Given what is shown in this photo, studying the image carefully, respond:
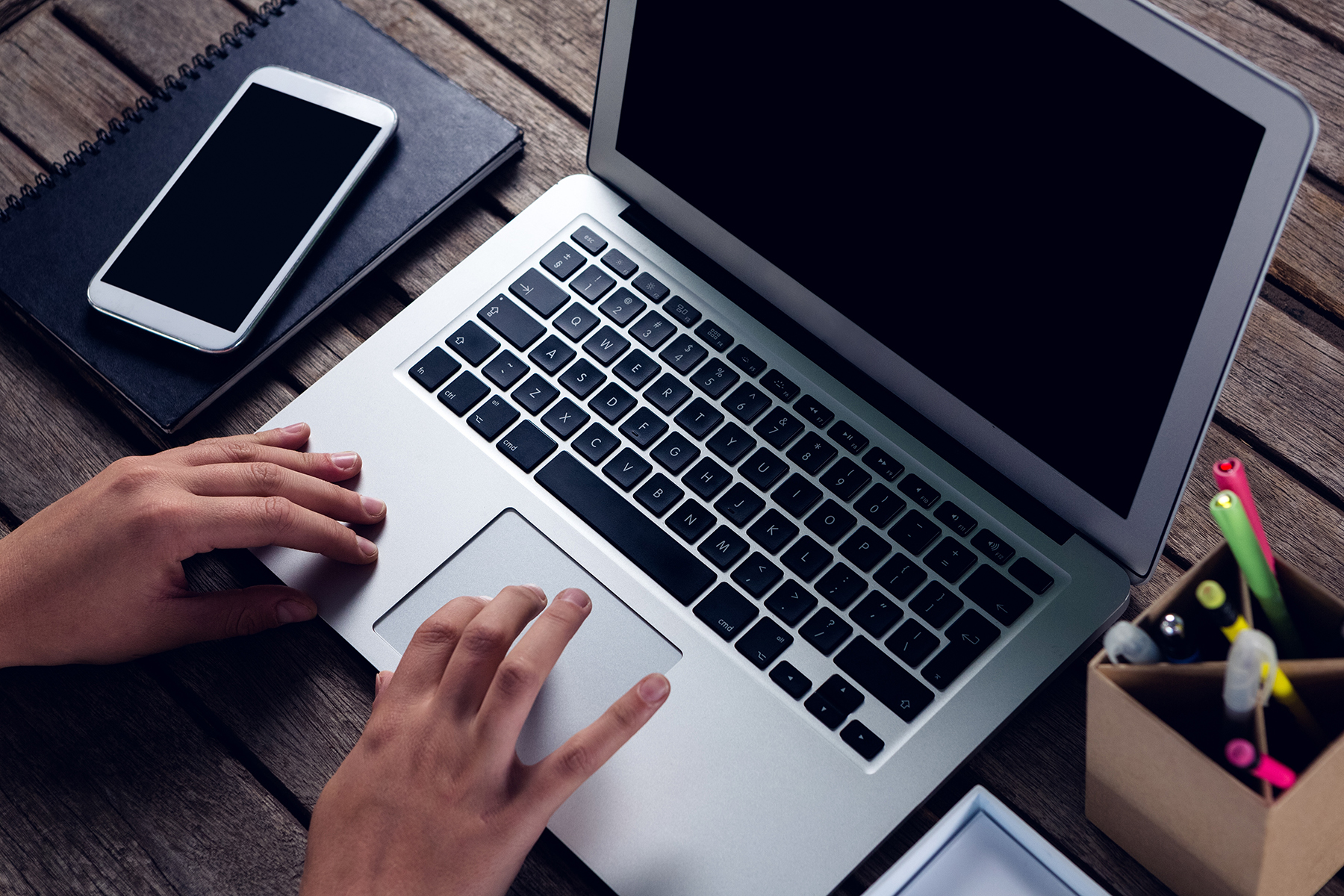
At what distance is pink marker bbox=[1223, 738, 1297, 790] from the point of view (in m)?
0.49

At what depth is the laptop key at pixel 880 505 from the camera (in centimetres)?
77

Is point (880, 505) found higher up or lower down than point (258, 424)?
higher up

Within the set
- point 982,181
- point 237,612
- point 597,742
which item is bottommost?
point 237,612

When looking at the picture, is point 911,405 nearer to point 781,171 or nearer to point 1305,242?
→ point 781,171

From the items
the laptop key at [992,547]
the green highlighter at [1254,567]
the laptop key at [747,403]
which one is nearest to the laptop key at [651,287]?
the laptop key at [747,403]

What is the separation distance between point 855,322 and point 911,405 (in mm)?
75

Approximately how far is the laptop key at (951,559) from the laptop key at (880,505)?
0.13 ft

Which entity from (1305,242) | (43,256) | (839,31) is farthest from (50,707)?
(1305,242)

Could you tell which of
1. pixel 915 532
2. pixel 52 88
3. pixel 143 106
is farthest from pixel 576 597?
pixel 52 88

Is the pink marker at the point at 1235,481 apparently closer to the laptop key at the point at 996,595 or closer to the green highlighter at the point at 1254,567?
the green highlighter at the point at 1254,567

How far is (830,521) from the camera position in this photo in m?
0.77

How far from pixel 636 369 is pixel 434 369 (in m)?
0.16

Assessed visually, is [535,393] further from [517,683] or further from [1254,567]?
[1254,567]

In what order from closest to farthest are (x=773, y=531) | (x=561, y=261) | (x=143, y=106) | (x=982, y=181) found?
(x=982, y=181) < (x=773, y=531) < (x=561, y=261) < (x=143, y=106)
